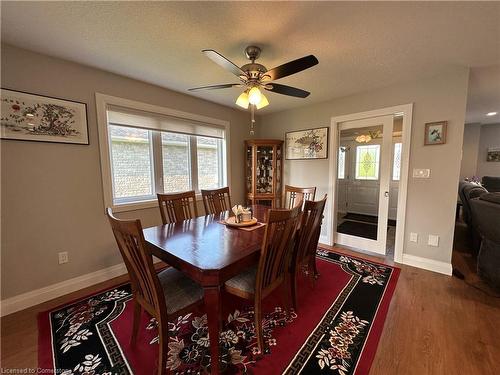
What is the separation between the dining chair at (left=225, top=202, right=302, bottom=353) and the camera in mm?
1340

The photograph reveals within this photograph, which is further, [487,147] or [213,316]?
[487,147]

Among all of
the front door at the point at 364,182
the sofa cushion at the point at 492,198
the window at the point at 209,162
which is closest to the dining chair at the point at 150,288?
the window at the point at 209,162

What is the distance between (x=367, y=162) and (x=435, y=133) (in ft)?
2.91

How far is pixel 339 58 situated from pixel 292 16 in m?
0.82

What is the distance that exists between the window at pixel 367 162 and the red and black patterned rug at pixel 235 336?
172 cm

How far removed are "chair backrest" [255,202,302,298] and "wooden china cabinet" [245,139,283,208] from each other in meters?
2.26

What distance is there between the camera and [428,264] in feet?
8.45

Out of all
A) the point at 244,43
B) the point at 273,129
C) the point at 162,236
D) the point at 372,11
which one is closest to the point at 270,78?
the point at 244,43

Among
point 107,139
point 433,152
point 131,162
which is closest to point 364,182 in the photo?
point 433,152

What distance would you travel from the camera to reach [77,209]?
2178 millimetres

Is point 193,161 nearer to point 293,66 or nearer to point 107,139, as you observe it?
point 107,139

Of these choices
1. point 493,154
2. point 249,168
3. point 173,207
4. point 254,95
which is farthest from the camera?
point 493,154

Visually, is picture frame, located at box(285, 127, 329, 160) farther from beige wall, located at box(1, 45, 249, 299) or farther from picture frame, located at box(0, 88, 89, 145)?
picture frame, located at box(0, 88, 89, 145)

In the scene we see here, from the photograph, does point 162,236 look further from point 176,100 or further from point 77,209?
point 176,100
